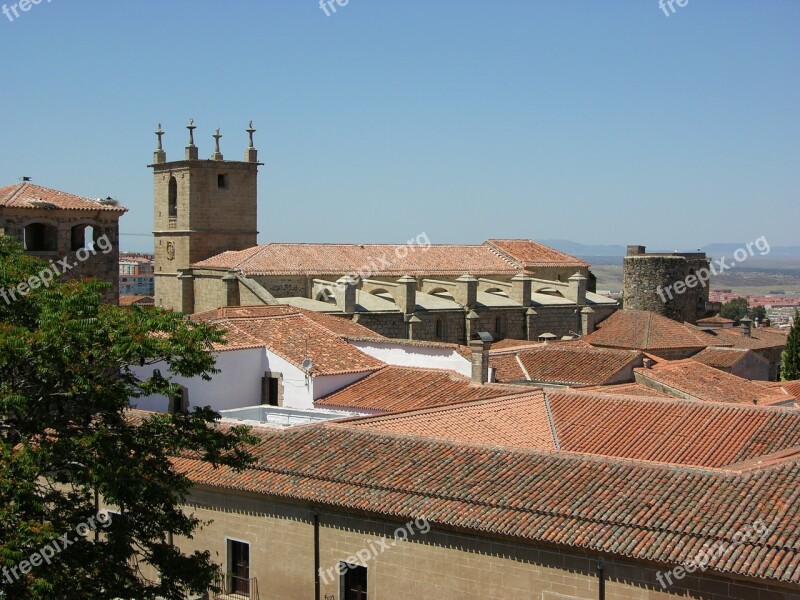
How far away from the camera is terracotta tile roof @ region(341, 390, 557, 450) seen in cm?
1862

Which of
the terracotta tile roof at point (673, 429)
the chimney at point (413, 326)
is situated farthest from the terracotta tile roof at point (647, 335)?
A: the terracotta tile roof at point (673, 429)

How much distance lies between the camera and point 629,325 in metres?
41.2

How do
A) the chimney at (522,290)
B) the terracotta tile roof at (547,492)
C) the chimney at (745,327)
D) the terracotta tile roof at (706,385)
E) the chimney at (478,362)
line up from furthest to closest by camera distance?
1. the chimney at (745,327)
2. the chimney at (522,290)
3. the terracotta tile roof at (706,385)
4. the chimney at (478,362)
5. the terracotta tile roof at (547,492)

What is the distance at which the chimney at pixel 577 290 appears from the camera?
43.3 meters

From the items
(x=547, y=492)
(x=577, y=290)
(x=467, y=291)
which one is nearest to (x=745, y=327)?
(x=577, y=290)

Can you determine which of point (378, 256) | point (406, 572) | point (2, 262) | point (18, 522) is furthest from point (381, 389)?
point (378, 256)

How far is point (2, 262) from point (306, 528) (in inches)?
204

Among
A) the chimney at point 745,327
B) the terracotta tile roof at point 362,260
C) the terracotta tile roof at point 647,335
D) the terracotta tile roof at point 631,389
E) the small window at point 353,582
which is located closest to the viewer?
the small window at point 353,582

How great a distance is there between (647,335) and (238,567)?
2582 cm

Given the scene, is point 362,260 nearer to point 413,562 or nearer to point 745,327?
point 745,327

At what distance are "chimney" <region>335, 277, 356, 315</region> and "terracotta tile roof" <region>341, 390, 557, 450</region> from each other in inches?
585

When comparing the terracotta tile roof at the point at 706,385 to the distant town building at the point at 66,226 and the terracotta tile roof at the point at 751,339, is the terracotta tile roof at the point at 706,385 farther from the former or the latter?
the distant town building at the point at 66,226

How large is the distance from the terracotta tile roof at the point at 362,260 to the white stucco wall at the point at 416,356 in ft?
35.2

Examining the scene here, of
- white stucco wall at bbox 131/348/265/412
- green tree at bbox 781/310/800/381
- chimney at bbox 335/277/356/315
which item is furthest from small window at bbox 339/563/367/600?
green tree at bbox 781/310/800/381
